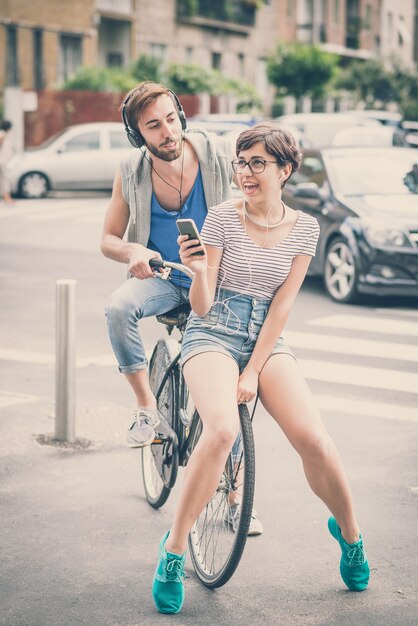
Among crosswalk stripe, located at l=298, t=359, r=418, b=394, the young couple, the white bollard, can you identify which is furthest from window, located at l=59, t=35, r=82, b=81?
the young couple

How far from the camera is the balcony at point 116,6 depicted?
3984cm

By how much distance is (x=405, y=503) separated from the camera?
5.33m

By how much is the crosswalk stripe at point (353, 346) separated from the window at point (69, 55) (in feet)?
102

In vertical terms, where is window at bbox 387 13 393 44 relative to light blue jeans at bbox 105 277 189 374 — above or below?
above

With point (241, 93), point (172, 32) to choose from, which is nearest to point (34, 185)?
point (241, 93)

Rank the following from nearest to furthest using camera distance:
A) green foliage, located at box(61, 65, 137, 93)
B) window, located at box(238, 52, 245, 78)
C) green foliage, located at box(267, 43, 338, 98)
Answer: green foliage, located at box(61, 65, 137, 93) < green foliage, located at box(267, 43, 338, 98) < window, located at box(238, 52, 245, 78)

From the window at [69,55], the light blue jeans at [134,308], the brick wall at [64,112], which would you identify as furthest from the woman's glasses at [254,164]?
the window at [69,55]

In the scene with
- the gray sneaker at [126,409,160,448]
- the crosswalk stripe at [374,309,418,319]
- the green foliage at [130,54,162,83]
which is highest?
the green foliage at [130,54,162,83]

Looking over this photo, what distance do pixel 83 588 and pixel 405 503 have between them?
177cm

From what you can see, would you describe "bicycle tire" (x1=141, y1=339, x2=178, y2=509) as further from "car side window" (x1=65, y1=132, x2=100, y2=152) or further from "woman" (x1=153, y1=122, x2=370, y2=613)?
"car side window" (x1=65, y1=132, x2=100, y2=152)

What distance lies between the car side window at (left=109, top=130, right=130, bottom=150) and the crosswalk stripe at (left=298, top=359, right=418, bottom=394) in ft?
55.6

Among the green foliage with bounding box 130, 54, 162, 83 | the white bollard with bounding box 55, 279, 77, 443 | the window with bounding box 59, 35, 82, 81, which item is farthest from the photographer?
the window with bounding box 59, 35, 82, 81

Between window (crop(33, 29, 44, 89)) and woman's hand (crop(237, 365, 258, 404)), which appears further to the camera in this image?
window (crop(33, 29, 44, 89))

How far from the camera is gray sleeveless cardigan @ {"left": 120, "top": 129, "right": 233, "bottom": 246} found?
4785 millimetres
